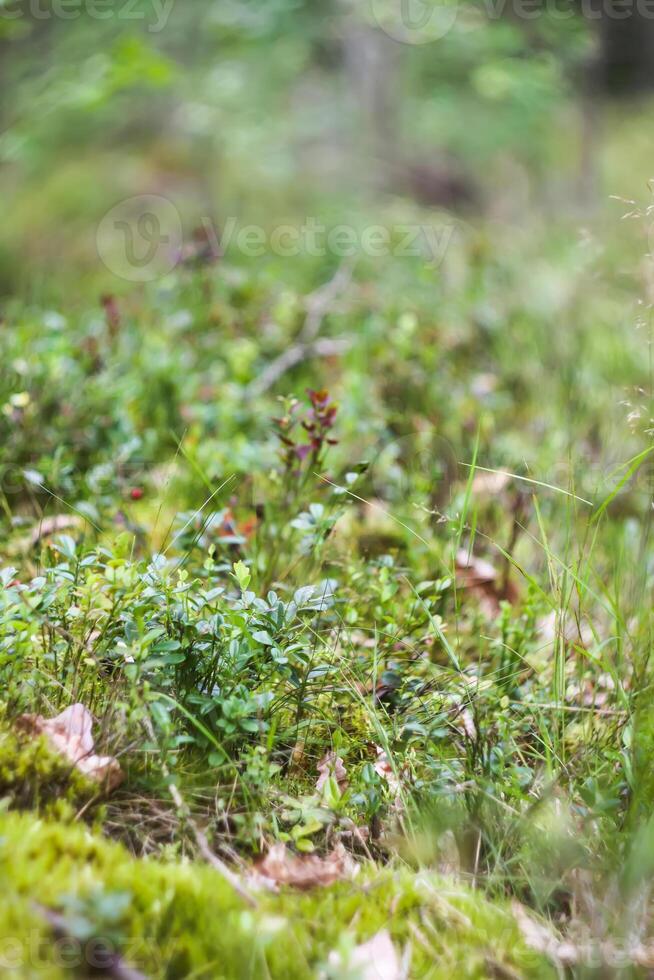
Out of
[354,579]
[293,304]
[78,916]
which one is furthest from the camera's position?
[293,304]

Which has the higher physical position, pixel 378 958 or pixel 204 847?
pixel 204 847

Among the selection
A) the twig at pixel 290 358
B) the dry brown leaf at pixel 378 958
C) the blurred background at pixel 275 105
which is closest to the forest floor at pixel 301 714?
the dry brown leaf at pixel 378 958

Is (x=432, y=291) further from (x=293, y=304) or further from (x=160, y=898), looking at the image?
(x=160, y=898)

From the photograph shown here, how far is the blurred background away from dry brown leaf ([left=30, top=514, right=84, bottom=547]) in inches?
78.4

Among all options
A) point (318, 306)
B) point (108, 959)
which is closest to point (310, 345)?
point (318, 306)

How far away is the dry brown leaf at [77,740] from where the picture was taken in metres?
1.36

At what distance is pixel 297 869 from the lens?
1339mm

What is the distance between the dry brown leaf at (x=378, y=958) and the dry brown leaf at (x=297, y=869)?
0.45 ft

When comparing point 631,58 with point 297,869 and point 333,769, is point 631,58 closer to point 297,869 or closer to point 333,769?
point 333,769

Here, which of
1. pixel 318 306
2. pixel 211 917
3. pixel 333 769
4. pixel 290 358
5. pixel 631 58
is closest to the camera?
pixel 211 917

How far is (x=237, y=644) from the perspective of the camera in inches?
59.8

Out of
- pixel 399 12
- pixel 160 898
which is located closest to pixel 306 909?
pixel 160 898

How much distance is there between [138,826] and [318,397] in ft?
Result: 4.10

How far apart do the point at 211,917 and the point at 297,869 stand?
0.77 feet
